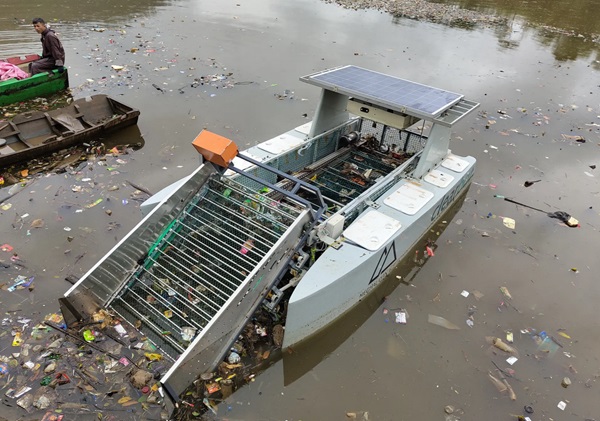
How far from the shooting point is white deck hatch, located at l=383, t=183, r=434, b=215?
5501 mm

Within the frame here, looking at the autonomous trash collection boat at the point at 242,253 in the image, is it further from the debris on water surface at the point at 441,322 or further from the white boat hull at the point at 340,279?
the debris on water surface at the point at 441,322

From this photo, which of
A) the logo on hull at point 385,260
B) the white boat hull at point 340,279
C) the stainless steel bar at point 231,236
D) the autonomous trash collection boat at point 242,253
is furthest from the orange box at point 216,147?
the logo on hull at point 385,260

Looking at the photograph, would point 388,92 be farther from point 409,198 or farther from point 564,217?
point 564,217

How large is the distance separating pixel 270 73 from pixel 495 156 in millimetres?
6505

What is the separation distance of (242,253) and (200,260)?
2.04 ft

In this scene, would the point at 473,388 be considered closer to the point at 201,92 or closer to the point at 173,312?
the point at 173,312

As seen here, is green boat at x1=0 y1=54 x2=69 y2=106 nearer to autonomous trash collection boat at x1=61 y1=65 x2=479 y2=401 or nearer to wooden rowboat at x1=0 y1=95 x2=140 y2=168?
wooden rowboat at x1=0 y1=95 x2=140 y2=168

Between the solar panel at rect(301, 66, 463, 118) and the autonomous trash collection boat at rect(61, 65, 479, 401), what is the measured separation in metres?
0.03

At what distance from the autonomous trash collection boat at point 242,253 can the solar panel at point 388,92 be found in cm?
3

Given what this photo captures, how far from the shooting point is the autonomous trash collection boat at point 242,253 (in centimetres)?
418

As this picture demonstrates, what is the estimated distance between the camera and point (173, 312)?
444cm

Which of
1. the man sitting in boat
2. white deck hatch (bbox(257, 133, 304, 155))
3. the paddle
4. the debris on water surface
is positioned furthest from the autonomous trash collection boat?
the man sitting in boat

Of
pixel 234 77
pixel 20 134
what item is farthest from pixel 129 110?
pixel 234 77

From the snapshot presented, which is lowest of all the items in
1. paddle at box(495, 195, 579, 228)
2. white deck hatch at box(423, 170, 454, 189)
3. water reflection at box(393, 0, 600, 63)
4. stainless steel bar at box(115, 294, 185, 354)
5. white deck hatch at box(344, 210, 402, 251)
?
stainless steel bar at box(115, 294, 185, 354)
